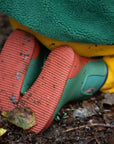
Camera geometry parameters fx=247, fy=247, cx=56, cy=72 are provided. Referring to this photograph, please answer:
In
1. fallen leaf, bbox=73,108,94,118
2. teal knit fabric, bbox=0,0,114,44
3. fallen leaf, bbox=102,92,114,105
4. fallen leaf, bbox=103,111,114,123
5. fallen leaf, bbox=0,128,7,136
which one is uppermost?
teal knit fabric, bbox=0,0,114,44

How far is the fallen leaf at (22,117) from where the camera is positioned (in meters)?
1.03

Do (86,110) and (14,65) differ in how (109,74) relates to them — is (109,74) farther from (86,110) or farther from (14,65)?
(14,65)

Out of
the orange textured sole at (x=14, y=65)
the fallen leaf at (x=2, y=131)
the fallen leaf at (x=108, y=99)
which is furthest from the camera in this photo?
the fallen leaf at (x=108, y=99)

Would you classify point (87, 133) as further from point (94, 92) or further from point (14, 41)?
point (14, 41)

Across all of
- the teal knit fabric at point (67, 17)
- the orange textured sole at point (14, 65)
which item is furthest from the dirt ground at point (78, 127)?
the teal knit fabric at point (67, 17)

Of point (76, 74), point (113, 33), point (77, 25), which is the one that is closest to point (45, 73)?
point (76, 74)

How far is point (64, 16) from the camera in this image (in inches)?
42.0

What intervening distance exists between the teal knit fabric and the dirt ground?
0.35 metres

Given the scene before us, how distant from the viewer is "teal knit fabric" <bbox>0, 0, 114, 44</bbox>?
1051 millimetres

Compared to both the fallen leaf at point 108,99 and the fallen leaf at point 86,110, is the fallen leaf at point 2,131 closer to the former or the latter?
the fallen leaf at point 86,110

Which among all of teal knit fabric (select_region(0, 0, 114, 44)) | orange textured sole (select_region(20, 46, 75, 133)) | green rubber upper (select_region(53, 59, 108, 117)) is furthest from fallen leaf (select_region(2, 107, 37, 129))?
teal knit fabric (select_region(0, 0, 114, 44))

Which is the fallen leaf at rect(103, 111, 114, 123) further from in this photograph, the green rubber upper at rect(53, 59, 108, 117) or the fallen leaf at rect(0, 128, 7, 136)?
the fallen leaf at rect(0, 128, 7, 136)

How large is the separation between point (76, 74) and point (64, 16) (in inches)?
10.5

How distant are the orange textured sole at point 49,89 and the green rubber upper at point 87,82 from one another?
2.0 inches
